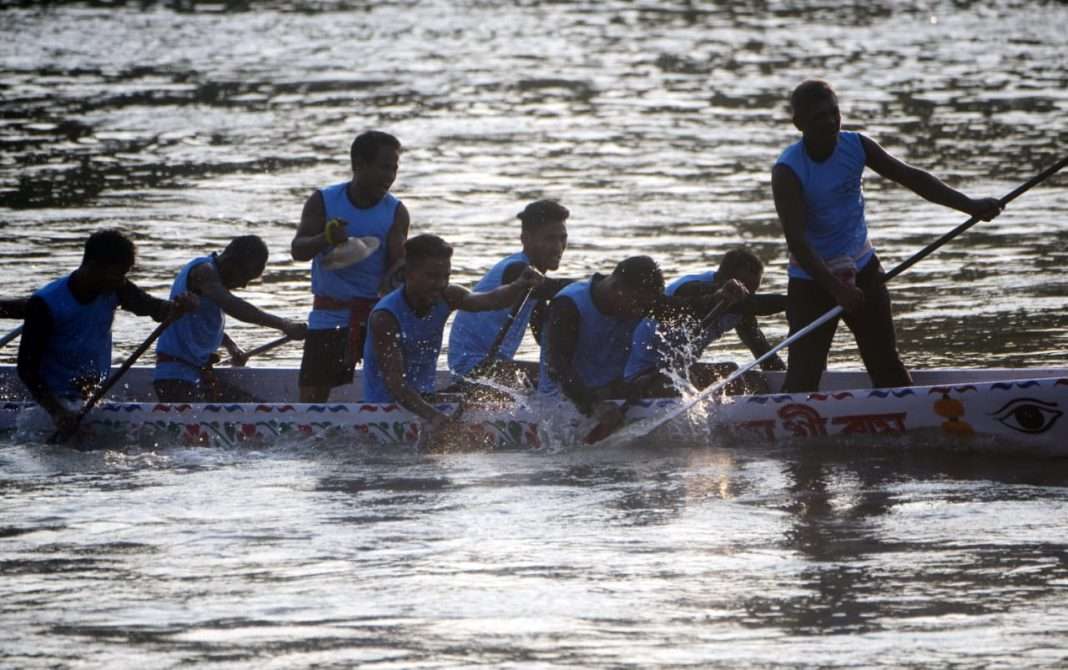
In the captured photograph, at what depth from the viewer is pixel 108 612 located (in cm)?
785

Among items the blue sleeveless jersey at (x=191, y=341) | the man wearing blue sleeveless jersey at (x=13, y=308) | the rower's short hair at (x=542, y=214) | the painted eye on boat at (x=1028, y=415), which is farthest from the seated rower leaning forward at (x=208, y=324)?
the painted eye on boat at (x=1028, y=415)

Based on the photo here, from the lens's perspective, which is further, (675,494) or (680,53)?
(680,53)

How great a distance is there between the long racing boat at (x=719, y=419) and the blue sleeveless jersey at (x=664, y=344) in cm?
47

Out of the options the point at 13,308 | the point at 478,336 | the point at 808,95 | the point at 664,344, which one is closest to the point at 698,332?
the point at 664,344

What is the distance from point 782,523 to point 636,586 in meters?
1.25

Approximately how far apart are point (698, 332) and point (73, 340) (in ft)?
10.5

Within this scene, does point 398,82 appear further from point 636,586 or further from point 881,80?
point 636,586

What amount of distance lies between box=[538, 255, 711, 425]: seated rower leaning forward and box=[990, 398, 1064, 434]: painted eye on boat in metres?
1.55

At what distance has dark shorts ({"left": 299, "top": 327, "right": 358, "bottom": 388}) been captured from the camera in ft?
36.4

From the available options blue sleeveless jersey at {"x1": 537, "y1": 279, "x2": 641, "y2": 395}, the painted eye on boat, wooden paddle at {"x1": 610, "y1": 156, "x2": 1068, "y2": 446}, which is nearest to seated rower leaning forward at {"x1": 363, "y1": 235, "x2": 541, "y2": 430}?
blue sleeveless jersey at {"x1": 537, "y1": 279, "x2": 641, "y2": 395}

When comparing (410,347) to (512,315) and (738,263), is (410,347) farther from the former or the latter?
(738,263)

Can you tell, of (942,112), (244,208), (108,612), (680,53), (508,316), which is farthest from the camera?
(680,53)

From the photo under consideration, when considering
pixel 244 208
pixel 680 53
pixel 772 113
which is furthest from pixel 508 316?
pixel 680 53

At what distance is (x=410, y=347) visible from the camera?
1050 cm
